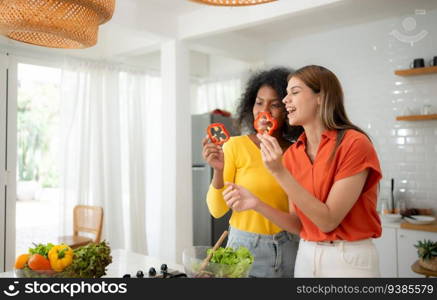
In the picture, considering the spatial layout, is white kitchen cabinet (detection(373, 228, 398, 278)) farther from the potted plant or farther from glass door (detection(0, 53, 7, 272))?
glass door (detection(0, 53, 7, 272))

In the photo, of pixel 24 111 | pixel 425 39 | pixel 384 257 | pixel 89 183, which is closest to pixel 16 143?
pixel 24 111

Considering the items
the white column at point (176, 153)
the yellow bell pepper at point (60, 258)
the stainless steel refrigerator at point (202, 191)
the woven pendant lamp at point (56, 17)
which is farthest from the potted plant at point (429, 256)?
the woven pendant lamp at point (56, 17)

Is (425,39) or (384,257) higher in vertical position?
(425,39)

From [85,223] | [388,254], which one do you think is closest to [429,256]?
[388,254]

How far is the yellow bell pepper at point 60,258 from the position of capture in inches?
56.2

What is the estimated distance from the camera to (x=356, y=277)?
1.39 m

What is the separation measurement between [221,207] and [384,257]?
2.25m

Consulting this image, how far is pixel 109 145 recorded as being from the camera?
4.55 m

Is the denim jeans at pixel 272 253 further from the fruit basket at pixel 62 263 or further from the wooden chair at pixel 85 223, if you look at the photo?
the wooden chair at pixel 85 223

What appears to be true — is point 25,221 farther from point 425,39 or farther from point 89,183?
point 425,39

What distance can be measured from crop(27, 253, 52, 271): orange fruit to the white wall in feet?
11.0

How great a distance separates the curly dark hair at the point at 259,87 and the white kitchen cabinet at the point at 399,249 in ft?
6.59

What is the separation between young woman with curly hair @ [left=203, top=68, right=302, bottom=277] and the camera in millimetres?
1734

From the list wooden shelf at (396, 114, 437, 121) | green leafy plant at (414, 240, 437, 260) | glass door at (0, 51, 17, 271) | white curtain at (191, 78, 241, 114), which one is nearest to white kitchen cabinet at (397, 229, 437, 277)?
green leafy plant at (414, 240, 437, 260)
